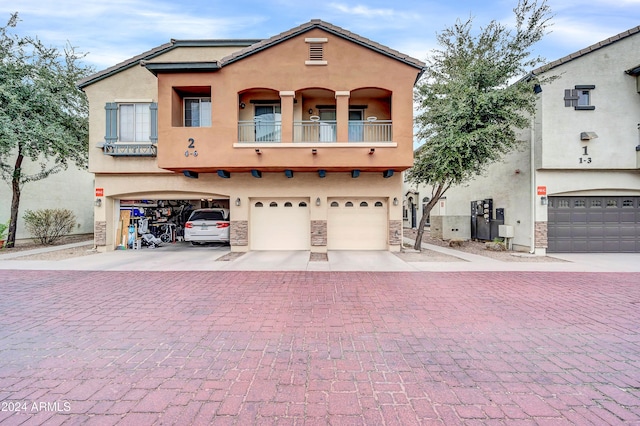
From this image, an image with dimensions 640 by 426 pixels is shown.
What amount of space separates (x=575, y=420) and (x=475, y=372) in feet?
2.99

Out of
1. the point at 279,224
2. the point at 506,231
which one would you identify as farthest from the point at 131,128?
the point at 506,231

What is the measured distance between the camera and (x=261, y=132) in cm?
1183

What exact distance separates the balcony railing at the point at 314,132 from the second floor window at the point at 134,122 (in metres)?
6.33

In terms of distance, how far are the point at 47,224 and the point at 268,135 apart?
40.6 ft

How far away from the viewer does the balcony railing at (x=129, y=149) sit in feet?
39.4

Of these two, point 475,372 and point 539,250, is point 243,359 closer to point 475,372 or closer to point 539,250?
point 475,372

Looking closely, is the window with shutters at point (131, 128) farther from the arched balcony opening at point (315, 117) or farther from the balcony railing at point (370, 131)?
the balcony railing at point (370, 131)

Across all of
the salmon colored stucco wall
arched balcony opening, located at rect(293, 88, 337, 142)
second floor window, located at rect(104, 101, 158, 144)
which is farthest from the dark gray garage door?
second floor window, located at rect(104, 101, 158, 144)

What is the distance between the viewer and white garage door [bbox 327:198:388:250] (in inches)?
504

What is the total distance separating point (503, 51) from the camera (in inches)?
443

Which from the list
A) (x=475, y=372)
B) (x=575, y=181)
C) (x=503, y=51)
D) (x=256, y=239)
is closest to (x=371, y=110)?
(x=503, y=51)

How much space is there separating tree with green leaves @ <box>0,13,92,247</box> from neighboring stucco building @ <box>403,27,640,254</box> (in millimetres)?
20191

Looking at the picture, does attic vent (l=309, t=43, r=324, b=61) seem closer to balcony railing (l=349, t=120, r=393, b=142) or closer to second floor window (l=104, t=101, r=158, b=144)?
balcony railing (l=349, t=120, r=393, b=142)

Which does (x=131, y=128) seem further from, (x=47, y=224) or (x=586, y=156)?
(x=586, y=156)
